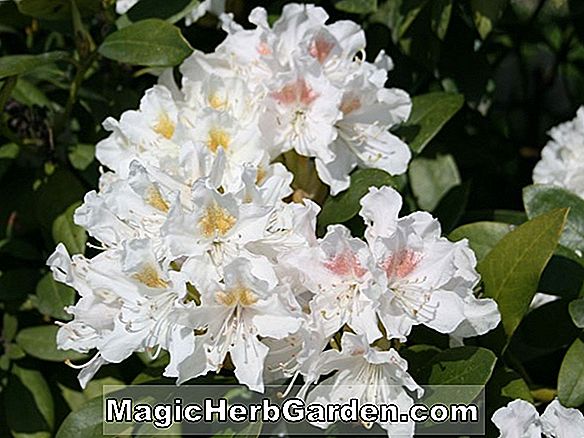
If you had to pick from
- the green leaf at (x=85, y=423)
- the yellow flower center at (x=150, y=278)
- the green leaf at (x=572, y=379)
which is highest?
the yellow flower center at (x=150, y=278)

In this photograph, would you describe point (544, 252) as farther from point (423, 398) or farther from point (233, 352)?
point (233, 352)

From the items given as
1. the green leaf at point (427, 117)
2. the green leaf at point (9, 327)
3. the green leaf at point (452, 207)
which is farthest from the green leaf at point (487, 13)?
the green leaf at point (9, 327)

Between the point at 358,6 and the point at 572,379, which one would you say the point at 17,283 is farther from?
the point at 572,379

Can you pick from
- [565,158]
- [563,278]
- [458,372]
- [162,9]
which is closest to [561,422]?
[458,372]

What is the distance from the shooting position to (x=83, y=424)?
1.46 meters

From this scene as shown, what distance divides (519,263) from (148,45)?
0.61m

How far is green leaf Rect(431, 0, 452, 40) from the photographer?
1639 mm

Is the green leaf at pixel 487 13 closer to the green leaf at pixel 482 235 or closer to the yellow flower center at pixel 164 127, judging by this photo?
the green leaf at pixel 482 235

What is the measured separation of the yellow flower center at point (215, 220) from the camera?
1247 millimetres

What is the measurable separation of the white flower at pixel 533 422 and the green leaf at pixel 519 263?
179 millimetres

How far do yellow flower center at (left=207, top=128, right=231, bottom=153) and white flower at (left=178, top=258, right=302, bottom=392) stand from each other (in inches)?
9.6

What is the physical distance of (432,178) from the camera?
184 centimetres

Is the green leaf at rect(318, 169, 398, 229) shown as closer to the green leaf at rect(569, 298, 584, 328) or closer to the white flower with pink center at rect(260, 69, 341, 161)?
the white flower with pink center at rect(260, 69, 341, 161)

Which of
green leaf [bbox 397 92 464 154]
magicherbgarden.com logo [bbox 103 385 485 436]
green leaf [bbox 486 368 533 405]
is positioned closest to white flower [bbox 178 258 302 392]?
magicherbgarden.com logo [bbox 103 385 485 436]
